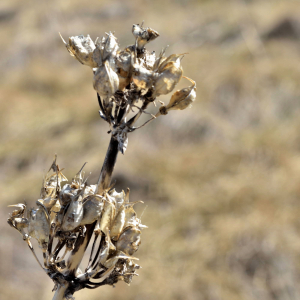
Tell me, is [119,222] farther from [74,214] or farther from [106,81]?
[106,81]

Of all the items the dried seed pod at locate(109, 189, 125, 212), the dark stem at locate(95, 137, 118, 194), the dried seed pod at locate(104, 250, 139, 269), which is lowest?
the dried seed pod at locate(104, 250, 139, 269)

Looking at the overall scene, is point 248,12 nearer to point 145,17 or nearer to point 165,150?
point 145,17

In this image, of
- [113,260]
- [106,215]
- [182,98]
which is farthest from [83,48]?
[113,260]

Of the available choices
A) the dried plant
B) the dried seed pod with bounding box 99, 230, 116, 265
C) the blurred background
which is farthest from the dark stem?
the blurred background

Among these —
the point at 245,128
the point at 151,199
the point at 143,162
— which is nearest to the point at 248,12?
the point at 245,128

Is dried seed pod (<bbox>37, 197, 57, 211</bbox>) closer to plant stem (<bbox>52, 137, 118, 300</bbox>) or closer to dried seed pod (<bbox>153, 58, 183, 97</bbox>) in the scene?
plant stem (<bbox>52, 137, 118, 300</bbox>)

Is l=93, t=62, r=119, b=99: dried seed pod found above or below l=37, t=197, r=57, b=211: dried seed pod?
above

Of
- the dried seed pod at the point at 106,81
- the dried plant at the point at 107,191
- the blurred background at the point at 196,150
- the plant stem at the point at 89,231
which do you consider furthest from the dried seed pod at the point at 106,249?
the blurred background at the point at 196,150
